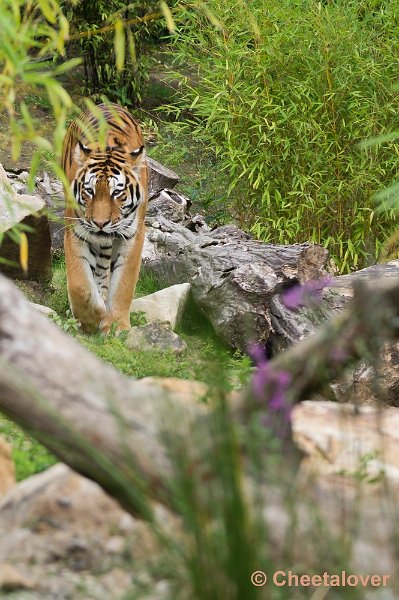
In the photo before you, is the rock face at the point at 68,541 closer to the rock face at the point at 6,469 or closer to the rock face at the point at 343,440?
the rock face at the point at 6,469

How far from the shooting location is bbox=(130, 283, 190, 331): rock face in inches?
283

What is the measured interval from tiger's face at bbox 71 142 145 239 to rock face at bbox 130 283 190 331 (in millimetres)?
488

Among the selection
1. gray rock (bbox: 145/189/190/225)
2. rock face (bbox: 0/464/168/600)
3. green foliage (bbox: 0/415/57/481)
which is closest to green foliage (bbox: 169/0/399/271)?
gray rock (bbox: 145/189/190/225)

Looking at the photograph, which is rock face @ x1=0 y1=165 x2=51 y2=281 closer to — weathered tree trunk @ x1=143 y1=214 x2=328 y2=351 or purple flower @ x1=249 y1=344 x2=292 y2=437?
weathered tree trunk @ x1=143 y1=214 x2=328 y2=351

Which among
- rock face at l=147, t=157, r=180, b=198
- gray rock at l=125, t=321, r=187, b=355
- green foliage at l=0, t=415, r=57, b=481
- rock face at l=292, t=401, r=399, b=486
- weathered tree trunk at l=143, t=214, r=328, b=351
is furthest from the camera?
rock face at l=147, t=157, r=180, b=198

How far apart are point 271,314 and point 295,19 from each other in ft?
9.92

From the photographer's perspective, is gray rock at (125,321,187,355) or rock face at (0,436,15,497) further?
gray rock at (125,321,187,355)

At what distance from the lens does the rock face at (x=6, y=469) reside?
10.5 feet

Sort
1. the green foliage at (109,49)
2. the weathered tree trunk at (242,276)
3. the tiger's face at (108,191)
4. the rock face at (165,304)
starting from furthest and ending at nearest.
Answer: the green foliage at (109,49), the rock face at (165,304), the tiger's face at (108,191), the weathered tree trunk at (242,276)

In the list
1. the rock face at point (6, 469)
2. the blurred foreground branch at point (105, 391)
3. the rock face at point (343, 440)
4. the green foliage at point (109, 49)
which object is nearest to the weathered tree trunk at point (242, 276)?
the rock face at point (343, 440)

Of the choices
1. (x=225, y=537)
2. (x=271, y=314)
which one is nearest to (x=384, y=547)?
(x=225, y=537)

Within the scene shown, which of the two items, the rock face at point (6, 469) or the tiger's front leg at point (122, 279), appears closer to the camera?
the rock face at point (6, 469)

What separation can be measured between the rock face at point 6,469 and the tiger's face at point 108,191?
3728mm

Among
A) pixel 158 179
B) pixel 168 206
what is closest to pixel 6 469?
pixel 168 206
